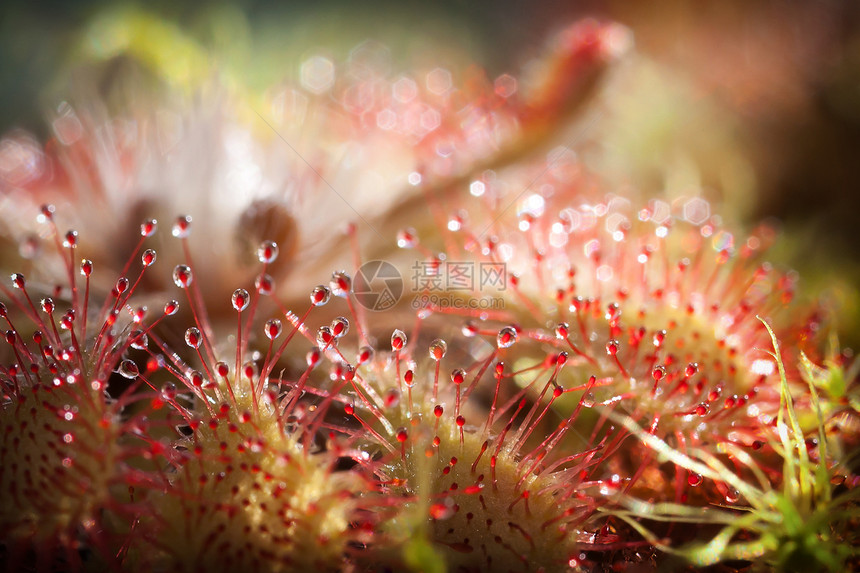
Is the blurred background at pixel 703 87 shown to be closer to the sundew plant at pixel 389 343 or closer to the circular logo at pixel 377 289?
the sundew plant at pixel 389 343

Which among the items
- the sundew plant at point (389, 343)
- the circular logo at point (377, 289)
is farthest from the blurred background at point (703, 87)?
the circular logo at point (377, 289)

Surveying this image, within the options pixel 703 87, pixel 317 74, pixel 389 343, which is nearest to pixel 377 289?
pixel 389 343

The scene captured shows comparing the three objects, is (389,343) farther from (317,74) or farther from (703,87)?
(703,87)

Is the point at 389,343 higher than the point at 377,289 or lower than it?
lower

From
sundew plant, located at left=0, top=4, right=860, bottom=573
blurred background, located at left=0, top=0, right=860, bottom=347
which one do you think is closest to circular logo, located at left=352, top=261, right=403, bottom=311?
sundew plant, located at left=0, top=4, right=860, bottom=573

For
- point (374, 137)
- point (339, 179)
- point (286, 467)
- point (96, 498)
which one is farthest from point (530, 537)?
point (374, 137)
